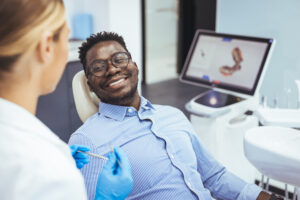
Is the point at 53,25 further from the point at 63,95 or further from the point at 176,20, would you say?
the point at 176,20

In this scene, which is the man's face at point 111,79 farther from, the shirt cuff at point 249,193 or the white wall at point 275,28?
the white wall at point 275,28

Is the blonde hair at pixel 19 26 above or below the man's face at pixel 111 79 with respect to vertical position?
above

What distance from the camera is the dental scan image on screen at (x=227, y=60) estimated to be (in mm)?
1812

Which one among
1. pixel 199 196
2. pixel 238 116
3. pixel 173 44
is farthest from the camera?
pixel 173 44

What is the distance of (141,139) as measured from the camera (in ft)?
4.27

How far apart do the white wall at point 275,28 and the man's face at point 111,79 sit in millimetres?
1187

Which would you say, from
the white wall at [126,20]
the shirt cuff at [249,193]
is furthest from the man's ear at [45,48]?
the white wall at [126,20]

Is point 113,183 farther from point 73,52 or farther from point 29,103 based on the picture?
point 73,52

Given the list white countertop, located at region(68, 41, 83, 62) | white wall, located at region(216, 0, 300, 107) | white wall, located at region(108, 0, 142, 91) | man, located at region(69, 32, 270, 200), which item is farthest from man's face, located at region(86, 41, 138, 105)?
white wall, located at region(108, 0, 142, 91)

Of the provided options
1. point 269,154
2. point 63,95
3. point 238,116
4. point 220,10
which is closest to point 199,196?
point 269,154

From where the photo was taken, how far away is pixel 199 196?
1.27m

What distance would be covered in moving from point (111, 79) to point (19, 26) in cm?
69

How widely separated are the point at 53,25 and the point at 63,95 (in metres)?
2.09

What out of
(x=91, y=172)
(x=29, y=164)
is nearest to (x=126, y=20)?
(x=91, y=172)
